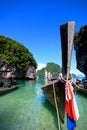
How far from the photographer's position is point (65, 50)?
232 inches

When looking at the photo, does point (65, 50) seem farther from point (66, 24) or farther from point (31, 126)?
point (31, 126)

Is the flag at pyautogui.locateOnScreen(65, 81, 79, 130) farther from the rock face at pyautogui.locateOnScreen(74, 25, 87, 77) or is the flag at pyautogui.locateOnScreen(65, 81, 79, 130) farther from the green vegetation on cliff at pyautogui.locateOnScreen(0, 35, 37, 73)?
the green vegetation on cliff at pyautogui.locateOnScreen(0, 35, 37, 73)

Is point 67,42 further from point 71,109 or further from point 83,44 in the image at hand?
point 83,44

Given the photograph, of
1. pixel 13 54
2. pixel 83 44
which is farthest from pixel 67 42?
pixel 13 54

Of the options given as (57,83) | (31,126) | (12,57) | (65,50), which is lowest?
(31,126)

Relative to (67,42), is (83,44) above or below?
above

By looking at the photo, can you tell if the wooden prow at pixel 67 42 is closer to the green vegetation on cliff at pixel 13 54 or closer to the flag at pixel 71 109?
the flag at pixel 71 109

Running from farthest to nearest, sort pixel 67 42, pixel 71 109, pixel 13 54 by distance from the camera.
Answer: pixel 13 54 < pixel 67 42 < pixel 71 109

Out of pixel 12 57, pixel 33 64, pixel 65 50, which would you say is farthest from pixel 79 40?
pixel 65 50

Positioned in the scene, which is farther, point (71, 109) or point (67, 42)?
point (67, 42)

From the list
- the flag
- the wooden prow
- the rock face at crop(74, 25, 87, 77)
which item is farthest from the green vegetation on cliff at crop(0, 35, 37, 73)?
the flag

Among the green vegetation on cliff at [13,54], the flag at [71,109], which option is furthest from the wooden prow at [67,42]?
the green vegetation on cliff at [13,54]

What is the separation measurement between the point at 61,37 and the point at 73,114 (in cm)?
227

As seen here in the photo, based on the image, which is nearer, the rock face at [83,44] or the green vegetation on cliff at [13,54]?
the rock face at [83,44]
